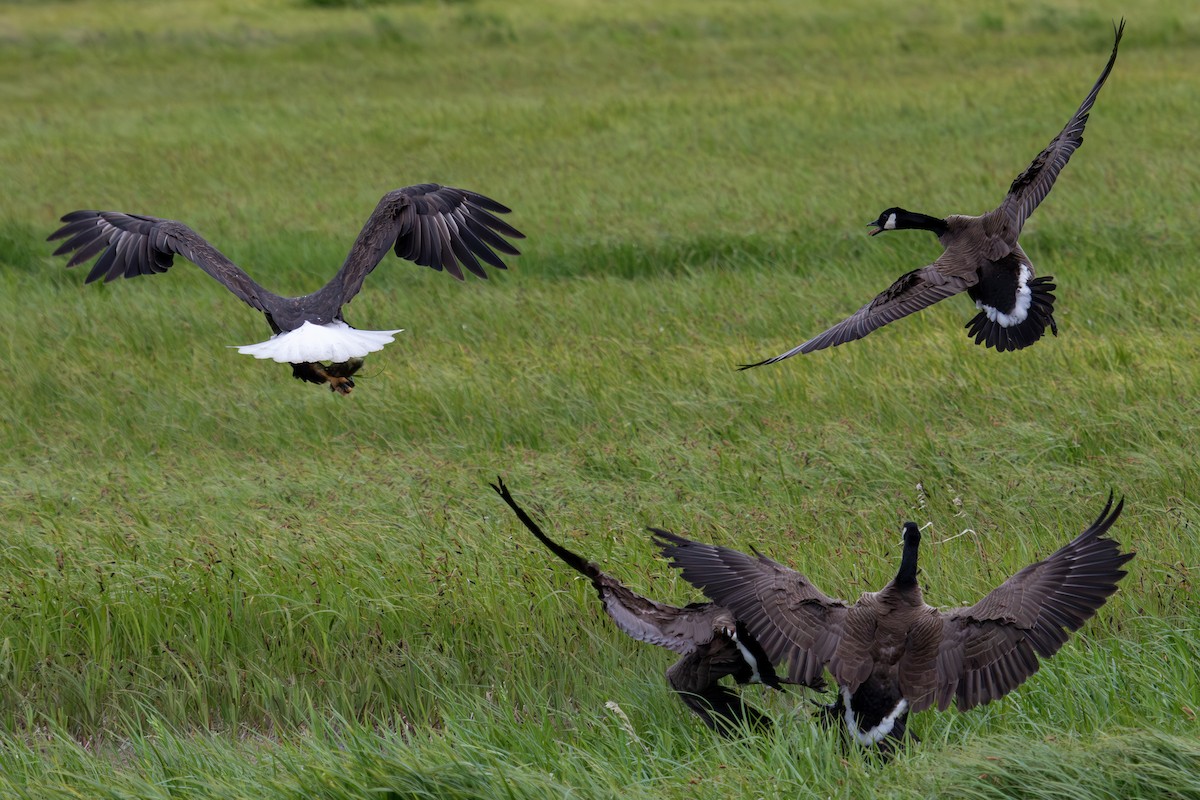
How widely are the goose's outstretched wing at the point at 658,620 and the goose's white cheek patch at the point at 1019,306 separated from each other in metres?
1.77

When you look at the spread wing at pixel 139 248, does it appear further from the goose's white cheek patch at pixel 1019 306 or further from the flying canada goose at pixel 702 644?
the goose's white cheek patch at pixel 1019 306

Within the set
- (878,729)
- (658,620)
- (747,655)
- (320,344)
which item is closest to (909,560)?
(878,729)

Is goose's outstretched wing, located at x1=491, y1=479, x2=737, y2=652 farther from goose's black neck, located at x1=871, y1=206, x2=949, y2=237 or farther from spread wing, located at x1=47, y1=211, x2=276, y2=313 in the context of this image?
goose's black neck, located at x1=871, y1=206, x2=949, y2=237

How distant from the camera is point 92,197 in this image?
14.3 meters

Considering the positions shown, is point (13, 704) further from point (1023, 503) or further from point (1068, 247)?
point (1068, 247)

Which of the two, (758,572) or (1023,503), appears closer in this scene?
(758,572)

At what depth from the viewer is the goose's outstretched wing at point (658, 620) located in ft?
14.7

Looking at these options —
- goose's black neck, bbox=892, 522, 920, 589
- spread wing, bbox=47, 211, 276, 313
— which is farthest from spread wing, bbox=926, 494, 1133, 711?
spread wing, bbox=47, 211, 276, 313

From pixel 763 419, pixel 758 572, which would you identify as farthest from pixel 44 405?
pixel 758 572

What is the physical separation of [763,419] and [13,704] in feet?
13.4

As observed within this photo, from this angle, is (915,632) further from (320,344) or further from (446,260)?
(446,260)

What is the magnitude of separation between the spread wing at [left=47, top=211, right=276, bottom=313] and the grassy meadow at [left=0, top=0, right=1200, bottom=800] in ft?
4.07

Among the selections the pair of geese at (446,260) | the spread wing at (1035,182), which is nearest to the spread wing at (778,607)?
the pair of geese at (446,260)

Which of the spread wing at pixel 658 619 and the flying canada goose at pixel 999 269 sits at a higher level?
the flying canada goose at pixel 999 269
